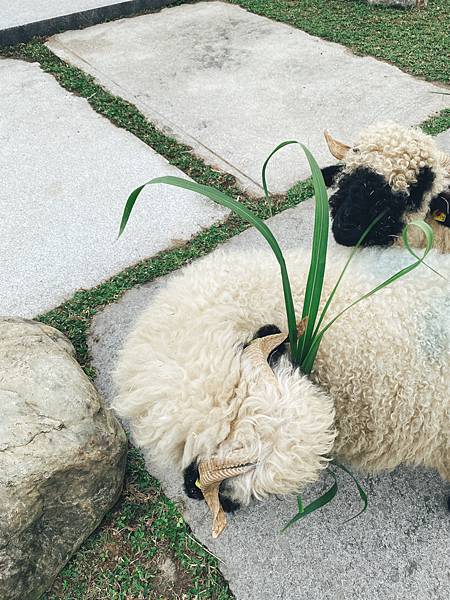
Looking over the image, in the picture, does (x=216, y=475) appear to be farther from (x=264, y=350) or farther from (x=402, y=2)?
(x=402, y=2)

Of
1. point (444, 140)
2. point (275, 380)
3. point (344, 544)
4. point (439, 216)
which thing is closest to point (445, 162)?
point (439, 216)

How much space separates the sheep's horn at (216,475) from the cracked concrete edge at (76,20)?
16.1ft

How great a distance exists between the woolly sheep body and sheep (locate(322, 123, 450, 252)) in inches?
4.6

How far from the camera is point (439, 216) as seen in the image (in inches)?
86.2

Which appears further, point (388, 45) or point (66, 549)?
point (388, 45)

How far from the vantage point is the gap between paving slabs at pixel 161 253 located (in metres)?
2.72

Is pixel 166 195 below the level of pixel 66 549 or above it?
above

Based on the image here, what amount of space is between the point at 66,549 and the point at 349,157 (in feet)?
6.01

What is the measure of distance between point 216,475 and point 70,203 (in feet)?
8.04

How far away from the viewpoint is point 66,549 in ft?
6.50

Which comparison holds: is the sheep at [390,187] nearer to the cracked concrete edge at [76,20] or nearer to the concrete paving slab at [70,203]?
the concrete paving slab at [70,203]

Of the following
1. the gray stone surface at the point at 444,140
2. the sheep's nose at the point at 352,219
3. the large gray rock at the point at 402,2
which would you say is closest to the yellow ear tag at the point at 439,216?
the sheep's nose at the point at 352,219

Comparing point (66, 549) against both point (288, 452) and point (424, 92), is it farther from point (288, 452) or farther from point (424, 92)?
point (424, 92)

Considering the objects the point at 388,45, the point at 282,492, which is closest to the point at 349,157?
the point at 282,492
